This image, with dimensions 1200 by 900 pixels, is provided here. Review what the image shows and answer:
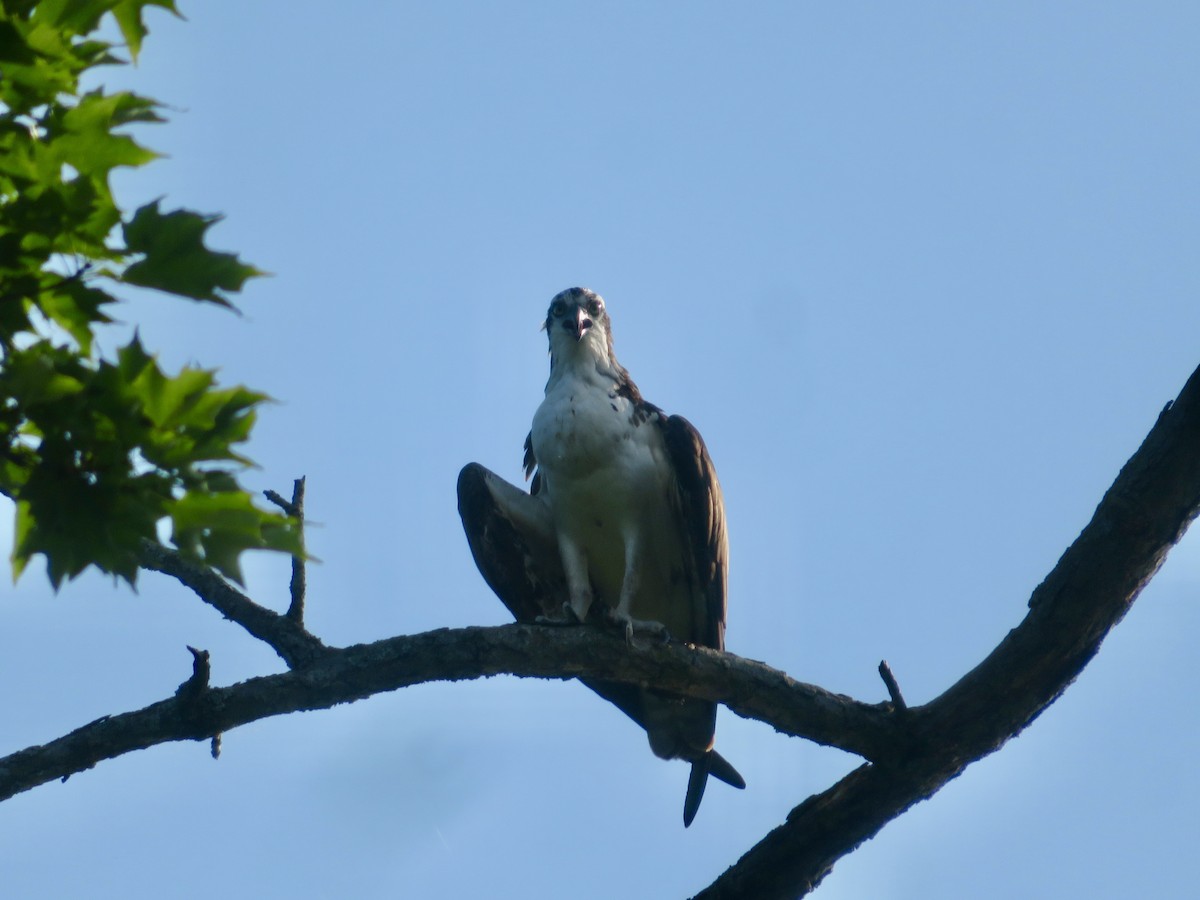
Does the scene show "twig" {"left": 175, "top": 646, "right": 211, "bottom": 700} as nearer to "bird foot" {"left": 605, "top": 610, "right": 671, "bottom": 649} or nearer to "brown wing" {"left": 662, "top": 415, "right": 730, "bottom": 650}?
"bird foot" {"left": 605, "top": 610, "right": 671, "bottom": 649}

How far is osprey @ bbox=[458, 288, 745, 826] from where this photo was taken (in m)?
7.54

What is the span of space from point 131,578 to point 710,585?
187 inches

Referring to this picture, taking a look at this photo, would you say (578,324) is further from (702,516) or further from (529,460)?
(702,516)

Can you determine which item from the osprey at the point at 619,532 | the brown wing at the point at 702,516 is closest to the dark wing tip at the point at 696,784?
the osprey at the point at 619,532

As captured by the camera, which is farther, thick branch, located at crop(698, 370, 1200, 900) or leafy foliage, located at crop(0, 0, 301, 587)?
thick branch, located at crop(698, 370, 1200, 900)

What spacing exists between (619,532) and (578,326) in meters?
1.47

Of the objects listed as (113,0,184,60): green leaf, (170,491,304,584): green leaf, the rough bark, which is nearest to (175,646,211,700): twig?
the rough bark

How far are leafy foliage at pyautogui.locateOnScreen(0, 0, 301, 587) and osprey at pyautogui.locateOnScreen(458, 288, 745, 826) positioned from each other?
420cm

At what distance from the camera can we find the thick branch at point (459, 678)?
5320mm

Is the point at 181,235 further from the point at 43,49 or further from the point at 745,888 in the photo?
the point at 745,888

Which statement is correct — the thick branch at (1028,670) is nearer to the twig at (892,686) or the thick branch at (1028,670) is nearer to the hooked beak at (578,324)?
the twig at (892,686)

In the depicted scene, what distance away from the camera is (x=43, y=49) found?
10.6 feet

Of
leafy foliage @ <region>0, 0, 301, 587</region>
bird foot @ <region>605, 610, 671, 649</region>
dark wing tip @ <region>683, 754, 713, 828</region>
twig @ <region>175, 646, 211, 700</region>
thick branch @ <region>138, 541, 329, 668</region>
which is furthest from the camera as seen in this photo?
dark wing tip @ <region>683, 754, 713, 828</region>

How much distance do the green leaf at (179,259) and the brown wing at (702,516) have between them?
15.0 ft
